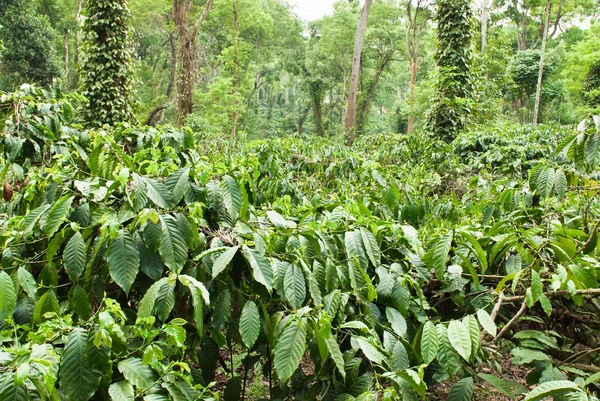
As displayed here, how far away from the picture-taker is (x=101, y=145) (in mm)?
1769

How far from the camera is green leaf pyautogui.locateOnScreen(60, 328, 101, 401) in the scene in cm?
100

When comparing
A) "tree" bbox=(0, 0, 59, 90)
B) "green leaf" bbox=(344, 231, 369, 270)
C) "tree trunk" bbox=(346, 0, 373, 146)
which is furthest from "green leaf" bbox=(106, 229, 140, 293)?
"tree" bbox=(0, 0, 59, 90)

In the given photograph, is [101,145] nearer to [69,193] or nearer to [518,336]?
[69,193]

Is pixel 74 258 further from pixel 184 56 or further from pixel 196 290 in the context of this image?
pixel 184 56

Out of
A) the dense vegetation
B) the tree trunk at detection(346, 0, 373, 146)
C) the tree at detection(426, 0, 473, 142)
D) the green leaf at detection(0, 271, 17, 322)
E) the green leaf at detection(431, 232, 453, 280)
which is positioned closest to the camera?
the dense vegetation

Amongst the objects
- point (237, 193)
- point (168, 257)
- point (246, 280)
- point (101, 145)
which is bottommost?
point (246, 280)

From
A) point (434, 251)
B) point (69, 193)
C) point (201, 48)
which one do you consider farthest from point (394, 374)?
point (201, 48)

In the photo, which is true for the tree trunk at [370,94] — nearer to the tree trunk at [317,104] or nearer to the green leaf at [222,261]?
the tree trunk at [317,104]

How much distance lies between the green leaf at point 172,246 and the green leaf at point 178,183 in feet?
0.42

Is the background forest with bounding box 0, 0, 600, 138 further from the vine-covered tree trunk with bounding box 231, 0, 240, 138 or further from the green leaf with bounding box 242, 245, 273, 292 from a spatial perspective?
the green leaf with bounding box 242, 245, 273, 292

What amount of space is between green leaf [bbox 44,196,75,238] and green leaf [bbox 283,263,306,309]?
2.34ft

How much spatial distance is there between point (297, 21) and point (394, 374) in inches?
1231

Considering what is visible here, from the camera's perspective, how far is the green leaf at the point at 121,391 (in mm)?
999

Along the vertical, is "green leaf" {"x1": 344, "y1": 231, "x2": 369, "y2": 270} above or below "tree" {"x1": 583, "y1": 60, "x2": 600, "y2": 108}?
below
